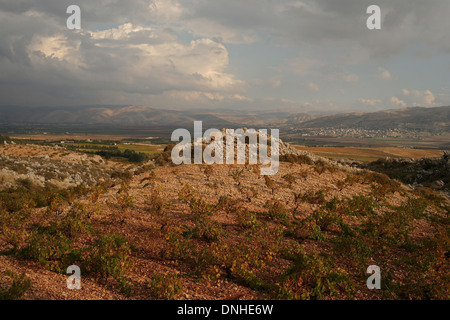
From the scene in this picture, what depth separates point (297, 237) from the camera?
1002 cm

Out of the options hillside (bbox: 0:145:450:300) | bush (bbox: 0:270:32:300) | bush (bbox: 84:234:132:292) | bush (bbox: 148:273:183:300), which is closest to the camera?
bush (bbox: 0:270:32:300)

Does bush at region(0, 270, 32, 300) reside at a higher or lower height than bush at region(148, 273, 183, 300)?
higher

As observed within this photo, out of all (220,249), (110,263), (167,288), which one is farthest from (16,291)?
(220,249)

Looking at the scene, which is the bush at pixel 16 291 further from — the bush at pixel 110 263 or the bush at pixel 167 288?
the bush at pixel 167 288

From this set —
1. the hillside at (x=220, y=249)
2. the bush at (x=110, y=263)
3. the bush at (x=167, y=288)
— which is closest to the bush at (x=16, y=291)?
the hillside at (x=220, y=249)

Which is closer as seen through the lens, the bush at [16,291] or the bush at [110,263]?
the bush at [16,291]

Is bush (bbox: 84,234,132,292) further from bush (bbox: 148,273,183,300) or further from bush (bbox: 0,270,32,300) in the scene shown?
bush (bbox: 0,270,32,300)

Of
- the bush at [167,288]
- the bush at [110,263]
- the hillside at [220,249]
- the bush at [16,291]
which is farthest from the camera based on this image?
the bush at [110,263]

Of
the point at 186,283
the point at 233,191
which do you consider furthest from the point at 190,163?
the point at 186,283

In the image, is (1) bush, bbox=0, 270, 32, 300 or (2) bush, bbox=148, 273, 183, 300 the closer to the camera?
(1) bush, bbox=0, 270, 32, 300

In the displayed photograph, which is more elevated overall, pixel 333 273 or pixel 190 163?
pixel 190 163

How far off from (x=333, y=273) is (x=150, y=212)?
25.8 feet

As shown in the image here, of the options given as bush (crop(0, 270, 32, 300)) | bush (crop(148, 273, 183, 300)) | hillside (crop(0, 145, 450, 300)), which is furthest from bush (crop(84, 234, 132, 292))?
bush (crop(0, 270, 32, 300))
